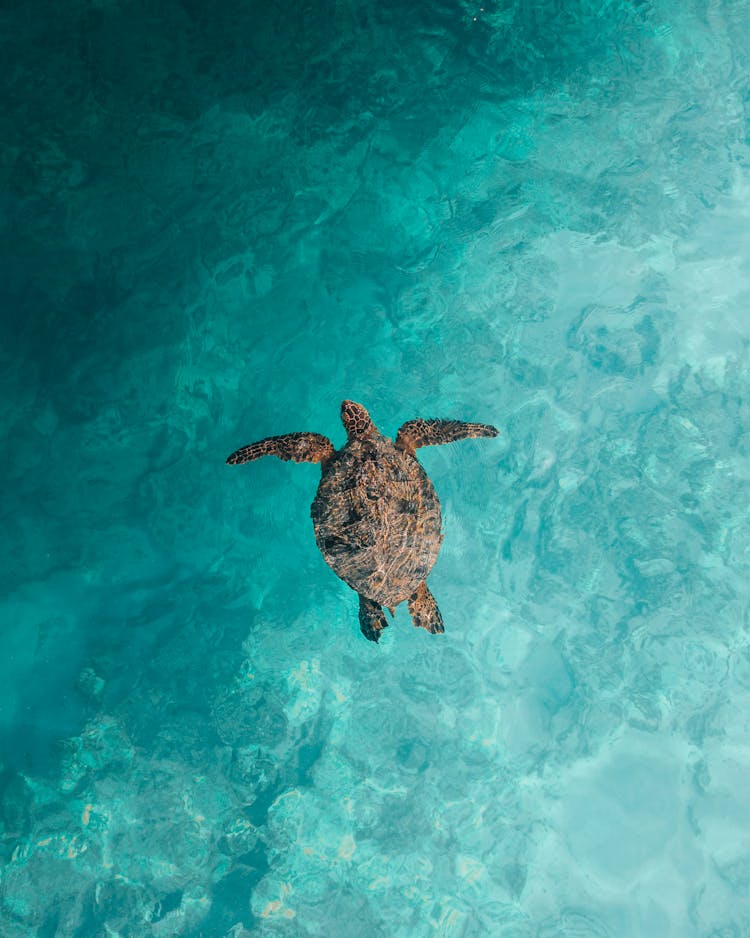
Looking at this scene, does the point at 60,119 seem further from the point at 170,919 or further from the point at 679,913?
the point at 679,913

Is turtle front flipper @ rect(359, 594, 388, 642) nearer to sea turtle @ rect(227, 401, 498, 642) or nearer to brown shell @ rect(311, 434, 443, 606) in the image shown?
sea turtle @ rect(227, 401, 498, 642)

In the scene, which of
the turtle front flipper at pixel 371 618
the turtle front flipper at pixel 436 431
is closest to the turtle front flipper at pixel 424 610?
the turtle front flipper at pixel 371 618

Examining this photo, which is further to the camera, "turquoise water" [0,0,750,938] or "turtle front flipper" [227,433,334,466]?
"turquoise water" [0,0,750,938]

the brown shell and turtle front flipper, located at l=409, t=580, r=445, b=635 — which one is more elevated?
the brown shell

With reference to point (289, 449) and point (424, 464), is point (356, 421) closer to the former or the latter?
point (289, 449)

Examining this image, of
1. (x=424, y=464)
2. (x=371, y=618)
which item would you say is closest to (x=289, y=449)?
(x=371, y=618)

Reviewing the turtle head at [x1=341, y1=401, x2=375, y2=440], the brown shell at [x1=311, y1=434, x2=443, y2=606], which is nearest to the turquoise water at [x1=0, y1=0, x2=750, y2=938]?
the turtle head at [x1=341, y1=401, x2=375, y2=440]
